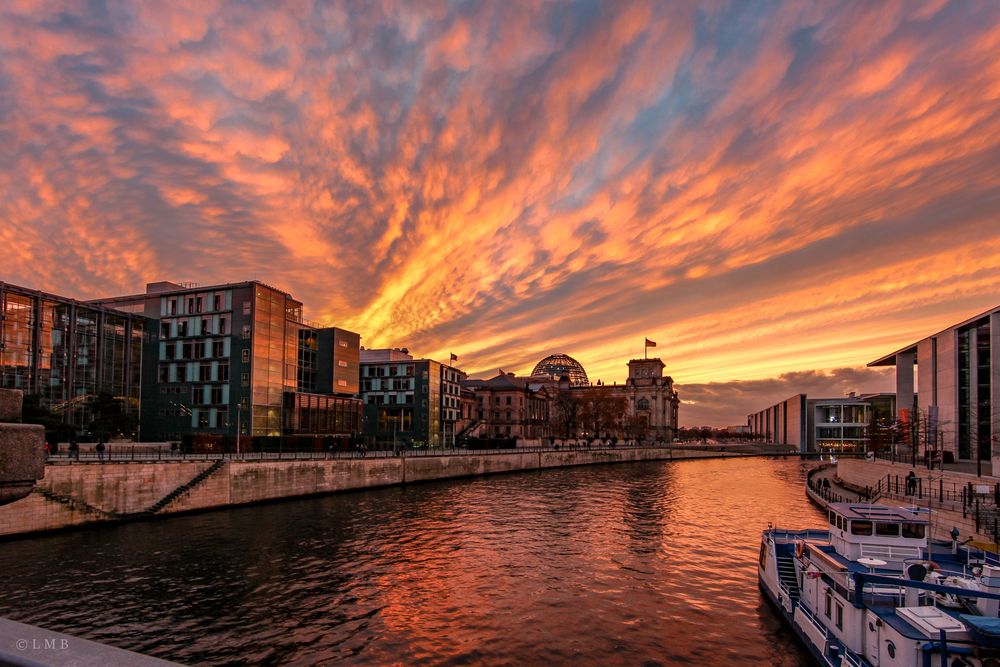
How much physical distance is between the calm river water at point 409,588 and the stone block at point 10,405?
800 inches

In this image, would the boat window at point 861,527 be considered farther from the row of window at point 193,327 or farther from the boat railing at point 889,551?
the row of window at point 193,327

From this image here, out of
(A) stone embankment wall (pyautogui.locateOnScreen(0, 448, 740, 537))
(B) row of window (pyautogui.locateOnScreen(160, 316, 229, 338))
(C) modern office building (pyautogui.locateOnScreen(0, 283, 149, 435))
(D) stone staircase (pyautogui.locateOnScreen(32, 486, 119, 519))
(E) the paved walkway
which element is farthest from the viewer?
(B) row of window (pyautogui.locateOnScreen(160, 316, 229, 338))

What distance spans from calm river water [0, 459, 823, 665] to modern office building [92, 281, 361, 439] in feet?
137

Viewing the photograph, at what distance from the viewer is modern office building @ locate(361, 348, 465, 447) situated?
14012 centimetres

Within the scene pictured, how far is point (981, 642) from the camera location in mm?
18484

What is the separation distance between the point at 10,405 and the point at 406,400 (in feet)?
450

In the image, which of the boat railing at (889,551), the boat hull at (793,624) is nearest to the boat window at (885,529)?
the boat railing at (889,551)

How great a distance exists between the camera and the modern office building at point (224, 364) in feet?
314

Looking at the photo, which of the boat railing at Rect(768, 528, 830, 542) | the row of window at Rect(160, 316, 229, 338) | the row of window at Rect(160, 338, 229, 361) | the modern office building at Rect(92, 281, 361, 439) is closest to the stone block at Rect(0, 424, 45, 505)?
the boat railing at Rect(768, 528, 830, 542)

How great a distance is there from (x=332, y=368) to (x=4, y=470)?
378 feet

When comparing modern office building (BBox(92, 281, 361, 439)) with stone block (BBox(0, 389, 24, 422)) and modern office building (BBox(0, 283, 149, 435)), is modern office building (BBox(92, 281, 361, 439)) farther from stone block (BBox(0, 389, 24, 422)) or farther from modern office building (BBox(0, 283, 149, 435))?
stone block (BBox(0, 389, 24, 422))

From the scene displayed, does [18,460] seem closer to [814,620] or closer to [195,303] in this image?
[814,620]

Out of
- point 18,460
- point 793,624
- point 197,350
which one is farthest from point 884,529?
point 197,350

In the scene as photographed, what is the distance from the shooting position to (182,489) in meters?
55.1
